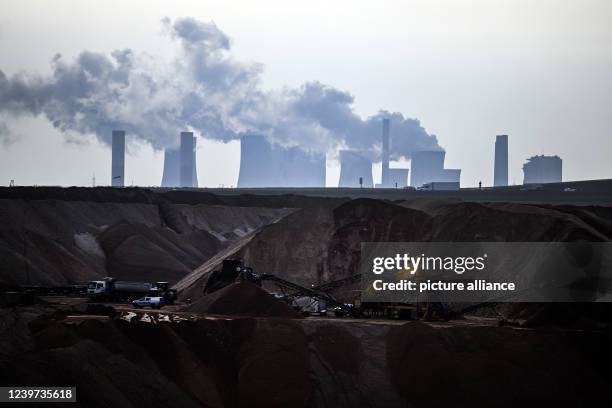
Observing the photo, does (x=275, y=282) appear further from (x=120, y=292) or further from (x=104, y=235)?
(x=104, y=235)

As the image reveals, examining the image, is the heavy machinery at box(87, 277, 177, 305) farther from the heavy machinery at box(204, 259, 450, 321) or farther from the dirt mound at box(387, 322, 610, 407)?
the dirt mound at box(387, 322, 610, 407)

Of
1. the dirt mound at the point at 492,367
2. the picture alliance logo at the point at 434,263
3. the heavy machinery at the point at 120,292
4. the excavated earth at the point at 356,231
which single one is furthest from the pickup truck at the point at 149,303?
the dirt mound at the point at 492,367

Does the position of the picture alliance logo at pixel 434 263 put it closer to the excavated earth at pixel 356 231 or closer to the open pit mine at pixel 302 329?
the excavated earth at pixel 356 231

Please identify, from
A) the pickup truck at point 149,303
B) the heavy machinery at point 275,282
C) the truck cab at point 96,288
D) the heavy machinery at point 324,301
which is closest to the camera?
the heavy machinery at point 324,301

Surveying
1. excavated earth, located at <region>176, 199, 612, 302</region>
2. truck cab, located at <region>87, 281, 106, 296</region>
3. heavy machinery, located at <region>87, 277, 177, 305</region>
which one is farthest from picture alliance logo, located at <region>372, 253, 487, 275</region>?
truck cab, located at <region>87, 281, 106, 296</region>

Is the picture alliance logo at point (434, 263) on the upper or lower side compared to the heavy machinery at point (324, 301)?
upper

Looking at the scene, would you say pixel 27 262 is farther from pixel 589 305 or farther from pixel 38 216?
pixel 589 305
